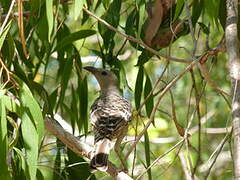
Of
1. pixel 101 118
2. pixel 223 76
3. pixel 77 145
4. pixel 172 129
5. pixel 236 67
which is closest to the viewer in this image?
pixel 236 67

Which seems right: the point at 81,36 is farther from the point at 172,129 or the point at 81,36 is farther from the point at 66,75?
the point at 172,129

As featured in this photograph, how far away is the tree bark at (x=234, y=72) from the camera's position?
2.42 m

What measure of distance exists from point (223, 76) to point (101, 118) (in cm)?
270

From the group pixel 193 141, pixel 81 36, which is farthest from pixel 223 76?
pixel 81 36

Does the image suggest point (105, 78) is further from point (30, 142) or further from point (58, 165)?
point (30, 142)

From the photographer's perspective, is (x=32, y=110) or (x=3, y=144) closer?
(x=3, y=144)

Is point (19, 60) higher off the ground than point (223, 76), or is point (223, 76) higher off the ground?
point (19, 60)

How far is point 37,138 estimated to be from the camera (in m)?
2.74

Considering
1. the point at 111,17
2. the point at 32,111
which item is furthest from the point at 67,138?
the point at 111,17

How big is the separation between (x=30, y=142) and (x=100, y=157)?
3.19 feet

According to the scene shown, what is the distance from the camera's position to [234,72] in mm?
2602

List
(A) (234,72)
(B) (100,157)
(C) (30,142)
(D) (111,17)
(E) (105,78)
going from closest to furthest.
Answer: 1. (A) (234,72)
2. (C) (30,142)
3. (B) (100,157)
4. (D) (111,17)
5. (E) (105,78)

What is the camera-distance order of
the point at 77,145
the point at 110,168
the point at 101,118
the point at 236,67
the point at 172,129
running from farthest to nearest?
1. the point at 172,129
2. the point at 101,118
3. the point at 110,168
4. the point at 77,145
5. the point at 236,67

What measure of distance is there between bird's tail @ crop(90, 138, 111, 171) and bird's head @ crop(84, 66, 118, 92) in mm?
1001
